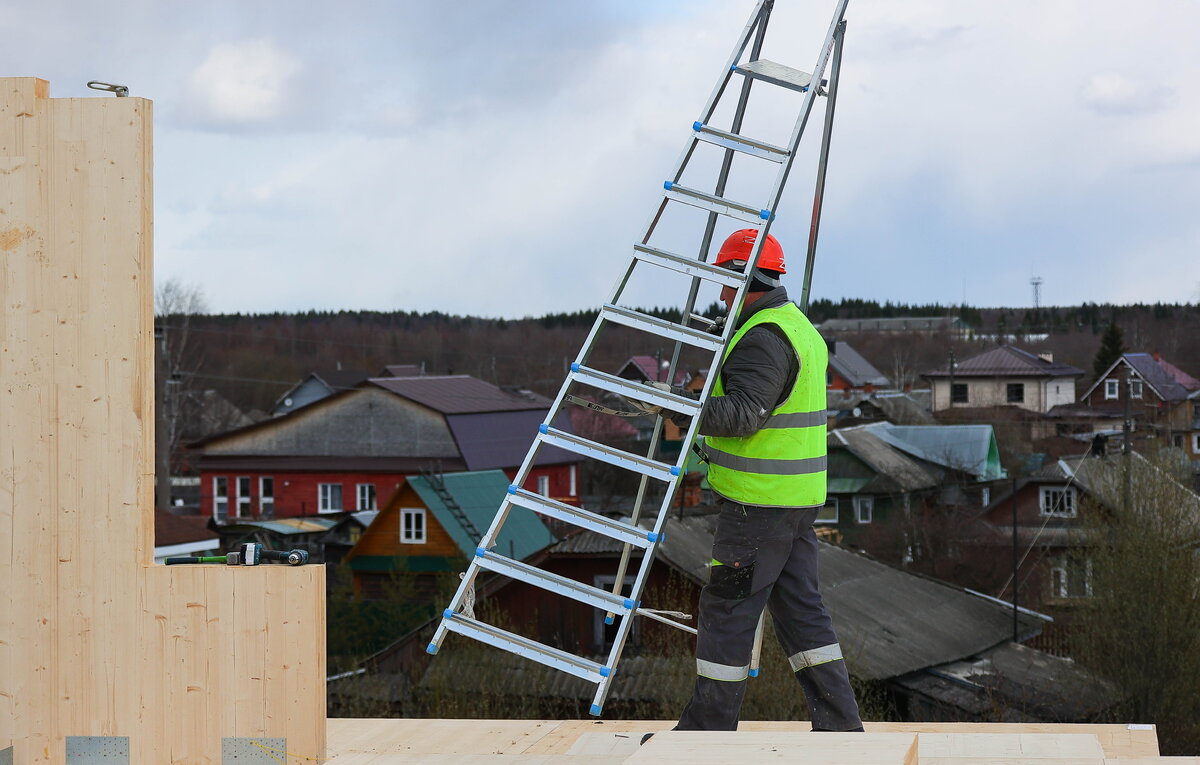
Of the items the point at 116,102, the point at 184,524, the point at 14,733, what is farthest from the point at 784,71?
the point at 184,524

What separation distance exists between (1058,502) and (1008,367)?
3110 cm

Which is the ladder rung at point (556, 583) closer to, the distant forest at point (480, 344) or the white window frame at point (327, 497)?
the white window frame at point (327, 497)

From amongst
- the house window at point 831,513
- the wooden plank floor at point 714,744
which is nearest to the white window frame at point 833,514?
the house window at point 831,513

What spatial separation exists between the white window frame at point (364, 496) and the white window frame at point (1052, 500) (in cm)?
2328

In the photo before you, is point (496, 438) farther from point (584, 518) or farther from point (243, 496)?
point (584, 518)

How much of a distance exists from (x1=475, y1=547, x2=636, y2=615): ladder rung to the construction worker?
337 mm

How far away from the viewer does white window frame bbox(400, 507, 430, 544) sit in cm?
3450

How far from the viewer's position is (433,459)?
45.0 meters

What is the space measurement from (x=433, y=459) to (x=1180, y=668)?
1019 inches

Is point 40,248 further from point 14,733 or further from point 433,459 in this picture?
point 433,459

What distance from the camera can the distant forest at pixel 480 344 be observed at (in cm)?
7225

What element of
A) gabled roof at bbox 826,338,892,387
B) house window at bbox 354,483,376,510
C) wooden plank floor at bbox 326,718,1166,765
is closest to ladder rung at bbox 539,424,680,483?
wooden plank floor at bbox 326,718,1166,765

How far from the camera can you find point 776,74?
17.8 ft

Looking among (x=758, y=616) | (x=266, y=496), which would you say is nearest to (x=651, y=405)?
(x=758, y=616)
